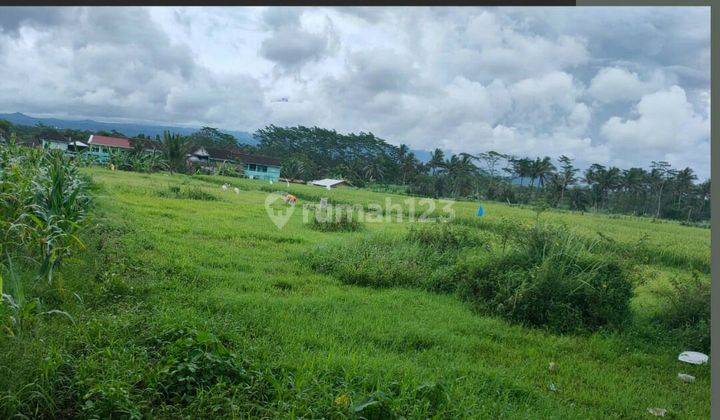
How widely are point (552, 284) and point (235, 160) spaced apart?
6.10 ft

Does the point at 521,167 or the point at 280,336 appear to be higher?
the point at 521,167

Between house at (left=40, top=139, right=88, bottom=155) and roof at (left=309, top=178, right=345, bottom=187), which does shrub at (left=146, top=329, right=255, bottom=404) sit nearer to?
roof at (left=309, top=178, right=345, bottom=187)

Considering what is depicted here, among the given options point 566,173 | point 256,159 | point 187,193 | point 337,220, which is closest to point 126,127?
point 187,193

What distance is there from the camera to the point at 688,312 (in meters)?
2.62

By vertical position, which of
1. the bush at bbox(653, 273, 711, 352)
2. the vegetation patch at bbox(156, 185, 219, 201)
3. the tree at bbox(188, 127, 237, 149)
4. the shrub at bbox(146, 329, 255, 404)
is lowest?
the shrub at bbox(146, 329, 255, 404)

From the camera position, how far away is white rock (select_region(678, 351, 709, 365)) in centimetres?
244

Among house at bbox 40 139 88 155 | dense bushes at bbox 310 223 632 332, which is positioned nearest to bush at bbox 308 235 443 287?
dense bushes at bbox 310 223 632 332

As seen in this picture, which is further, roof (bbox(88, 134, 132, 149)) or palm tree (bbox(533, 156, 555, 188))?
roof (bbox(88, 134, 132, 149))

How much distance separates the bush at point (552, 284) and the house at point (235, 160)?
123cm

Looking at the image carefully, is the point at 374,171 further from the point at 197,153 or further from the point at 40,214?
the point at 40,214

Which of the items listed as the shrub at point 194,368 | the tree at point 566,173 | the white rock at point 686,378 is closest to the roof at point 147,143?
the shrub at point 194,368

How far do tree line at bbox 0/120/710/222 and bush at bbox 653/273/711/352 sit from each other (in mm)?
354

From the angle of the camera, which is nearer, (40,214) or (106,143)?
(40,214)

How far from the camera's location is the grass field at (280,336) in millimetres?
2004
